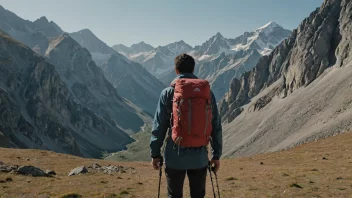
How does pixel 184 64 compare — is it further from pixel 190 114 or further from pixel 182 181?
pixel 182 181

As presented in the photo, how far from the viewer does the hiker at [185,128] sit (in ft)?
35.6

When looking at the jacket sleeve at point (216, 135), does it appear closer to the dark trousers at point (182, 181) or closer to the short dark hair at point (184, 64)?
the dark trousers at point (182, 181)

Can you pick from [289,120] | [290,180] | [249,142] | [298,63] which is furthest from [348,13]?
[290,180]

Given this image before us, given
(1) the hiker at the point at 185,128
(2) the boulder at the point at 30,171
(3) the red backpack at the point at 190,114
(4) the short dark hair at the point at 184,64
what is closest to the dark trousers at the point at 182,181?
(1) the hiker at the point at 185,128

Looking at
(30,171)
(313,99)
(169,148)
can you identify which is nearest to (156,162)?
(169,148)

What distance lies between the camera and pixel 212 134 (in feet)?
39.2

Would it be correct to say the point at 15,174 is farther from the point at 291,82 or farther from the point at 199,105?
the point at 291,82

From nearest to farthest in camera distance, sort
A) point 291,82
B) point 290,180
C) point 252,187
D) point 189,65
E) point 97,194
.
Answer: point 189,65 < point 97,194 < point 252,187 < point 290,180 < point 291,82

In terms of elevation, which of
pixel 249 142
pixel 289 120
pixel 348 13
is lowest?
pixel 249 142

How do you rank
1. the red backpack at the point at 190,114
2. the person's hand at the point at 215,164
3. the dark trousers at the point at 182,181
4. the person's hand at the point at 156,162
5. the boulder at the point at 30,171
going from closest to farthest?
the red backpack at the point at 190,114 → the dark trousers at the point at 182,181 → the person's hand at the point at 156,162 → the person's hand at the point at 215,164 → the boulder at the point at 30,171

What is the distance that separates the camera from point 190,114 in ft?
35.4

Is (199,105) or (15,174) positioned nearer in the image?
(199,105)

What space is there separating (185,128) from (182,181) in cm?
187

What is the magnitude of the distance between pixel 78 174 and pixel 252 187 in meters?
19.0
